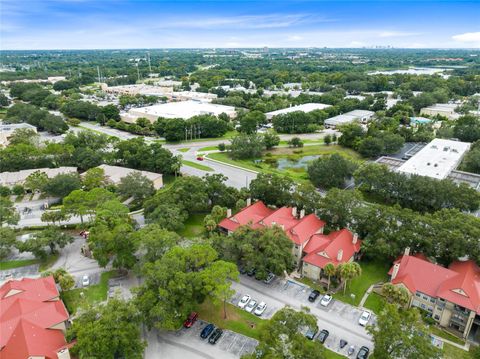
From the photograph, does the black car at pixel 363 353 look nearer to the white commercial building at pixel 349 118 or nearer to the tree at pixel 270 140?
the tree at pixel 270 140

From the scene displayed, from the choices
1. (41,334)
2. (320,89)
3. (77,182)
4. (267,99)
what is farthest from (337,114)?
(41,334)

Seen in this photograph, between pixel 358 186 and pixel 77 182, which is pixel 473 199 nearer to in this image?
pixel 358 186

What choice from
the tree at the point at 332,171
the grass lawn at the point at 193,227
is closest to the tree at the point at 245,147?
the tree at the point at 332,171

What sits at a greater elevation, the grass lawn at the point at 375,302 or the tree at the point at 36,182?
the tree at the point at 36,182

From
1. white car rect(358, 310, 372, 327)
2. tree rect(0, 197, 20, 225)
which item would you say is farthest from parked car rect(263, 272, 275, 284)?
tree rect(0, 197, 20, 225)

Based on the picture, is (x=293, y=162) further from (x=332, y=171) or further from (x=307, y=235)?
(x=307, y=235)
